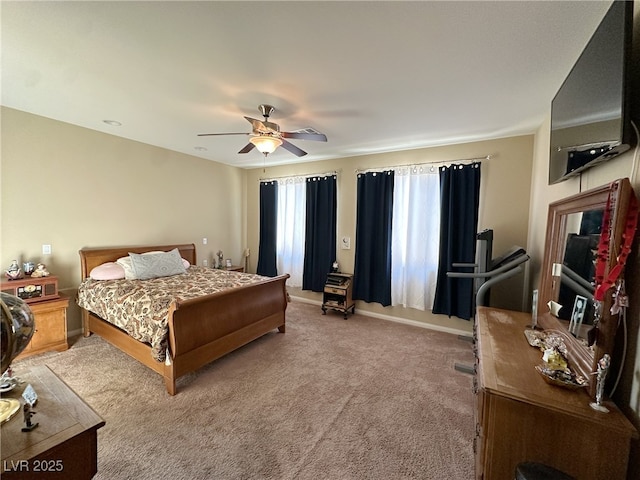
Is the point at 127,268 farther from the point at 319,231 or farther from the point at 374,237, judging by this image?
the point at 374,237

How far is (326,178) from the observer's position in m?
4.52

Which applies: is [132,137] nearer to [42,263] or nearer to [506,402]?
[42,263]

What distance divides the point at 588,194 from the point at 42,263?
5025 mm

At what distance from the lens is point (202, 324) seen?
97.4 inches

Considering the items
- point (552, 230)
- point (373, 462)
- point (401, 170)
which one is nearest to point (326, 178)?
point (401, 170)

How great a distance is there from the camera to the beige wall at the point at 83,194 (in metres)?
2.87

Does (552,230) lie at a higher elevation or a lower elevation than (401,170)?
lower

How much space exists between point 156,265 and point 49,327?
118 cm

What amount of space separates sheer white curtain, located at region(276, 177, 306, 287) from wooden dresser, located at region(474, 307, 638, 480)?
3840 mm

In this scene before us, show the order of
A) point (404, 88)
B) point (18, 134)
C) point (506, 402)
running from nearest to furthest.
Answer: point (506, 402), point (404, 88), point (18, 134)

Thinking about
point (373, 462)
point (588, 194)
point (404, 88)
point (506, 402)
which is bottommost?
point (373, 462)

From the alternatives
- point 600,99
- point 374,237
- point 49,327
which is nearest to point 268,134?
point 600,99

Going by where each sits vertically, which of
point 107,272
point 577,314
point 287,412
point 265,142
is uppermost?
point 265,142

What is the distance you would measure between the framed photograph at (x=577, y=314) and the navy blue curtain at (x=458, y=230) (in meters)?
1.98
